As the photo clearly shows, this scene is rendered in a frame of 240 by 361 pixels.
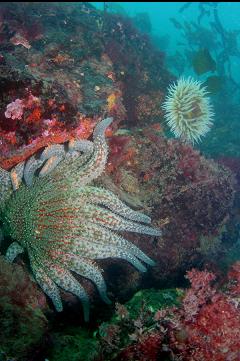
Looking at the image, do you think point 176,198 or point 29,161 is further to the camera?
point 176,198

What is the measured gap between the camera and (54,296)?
185 inches

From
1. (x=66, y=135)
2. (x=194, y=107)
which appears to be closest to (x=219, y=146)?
(x=194, y=107)

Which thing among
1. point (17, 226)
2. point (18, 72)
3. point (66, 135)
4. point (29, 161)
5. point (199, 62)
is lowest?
point (17, 226)

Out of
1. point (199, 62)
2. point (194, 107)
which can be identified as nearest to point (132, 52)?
point (199, 62)

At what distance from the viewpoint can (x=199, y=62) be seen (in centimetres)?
1252

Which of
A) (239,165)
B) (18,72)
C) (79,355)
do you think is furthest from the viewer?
(239,165)

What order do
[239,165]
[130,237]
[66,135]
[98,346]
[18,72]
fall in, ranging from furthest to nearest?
[239,165]
[130,237]
[66,135]
[18,72]
[98,346]

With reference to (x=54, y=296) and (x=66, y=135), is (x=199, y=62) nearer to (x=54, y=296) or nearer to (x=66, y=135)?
(x=66, y=135)

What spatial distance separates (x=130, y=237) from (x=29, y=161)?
7.32 feet

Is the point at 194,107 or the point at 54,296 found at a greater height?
the point at 194,107

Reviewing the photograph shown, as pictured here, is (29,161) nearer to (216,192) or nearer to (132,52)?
(216,192)

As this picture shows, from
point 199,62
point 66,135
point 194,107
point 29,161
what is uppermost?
point 199,62

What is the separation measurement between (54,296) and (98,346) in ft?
3.88

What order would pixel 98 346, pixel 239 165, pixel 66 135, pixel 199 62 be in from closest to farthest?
pixel 98 346, pixel 66 135, pixel 239 165, pixel 199 62
